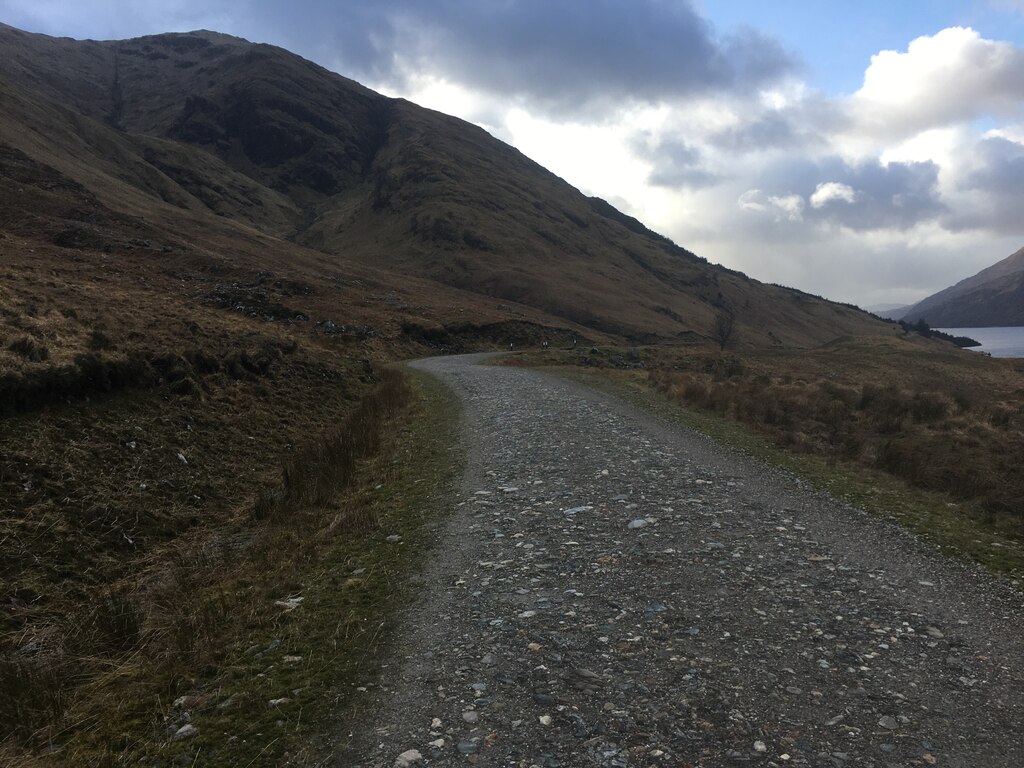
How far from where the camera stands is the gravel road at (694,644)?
4.73m

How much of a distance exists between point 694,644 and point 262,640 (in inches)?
199

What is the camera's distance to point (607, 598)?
23.8 feet

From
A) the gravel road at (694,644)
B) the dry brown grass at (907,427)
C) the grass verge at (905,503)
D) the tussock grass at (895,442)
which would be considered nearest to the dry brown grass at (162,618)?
the gravel road at (694,644)

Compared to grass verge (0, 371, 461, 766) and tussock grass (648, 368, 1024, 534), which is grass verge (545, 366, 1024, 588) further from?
grass verge (0, 371, 461, 766)

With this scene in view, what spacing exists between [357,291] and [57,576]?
7453cm

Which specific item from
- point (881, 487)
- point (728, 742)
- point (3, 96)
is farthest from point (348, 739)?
point (3, 96)

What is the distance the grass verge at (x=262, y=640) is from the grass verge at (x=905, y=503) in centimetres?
842

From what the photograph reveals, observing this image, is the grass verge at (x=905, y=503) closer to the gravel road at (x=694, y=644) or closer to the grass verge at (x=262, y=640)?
the gravel road at (x=694, y=644)

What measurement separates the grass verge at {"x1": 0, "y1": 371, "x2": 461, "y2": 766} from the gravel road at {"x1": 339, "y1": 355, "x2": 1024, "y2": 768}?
579 millimetres

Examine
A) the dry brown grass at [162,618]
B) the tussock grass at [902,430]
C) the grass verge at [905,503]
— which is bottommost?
the dry brown grass at [162,618]

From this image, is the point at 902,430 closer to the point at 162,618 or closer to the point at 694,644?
the point at 694,644

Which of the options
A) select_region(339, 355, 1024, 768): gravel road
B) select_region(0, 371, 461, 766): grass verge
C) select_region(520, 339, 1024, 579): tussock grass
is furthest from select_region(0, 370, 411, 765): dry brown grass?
select_region(520, 339, 1024, 579): tussock grass

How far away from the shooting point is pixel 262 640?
22.1 ft

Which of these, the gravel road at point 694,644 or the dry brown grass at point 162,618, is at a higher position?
the gravel road at point 694,644
